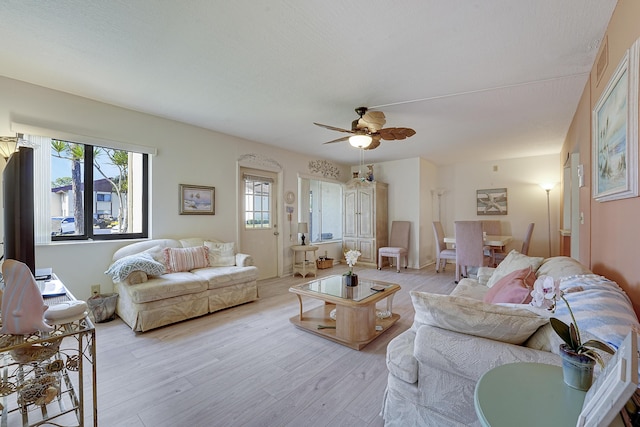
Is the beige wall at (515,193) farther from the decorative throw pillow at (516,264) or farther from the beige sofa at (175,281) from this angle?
the beige sofa at (175,281)

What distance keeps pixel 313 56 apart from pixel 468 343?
2253mm

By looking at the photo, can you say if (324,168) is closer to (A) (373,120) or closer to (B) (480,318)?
(A) (373,120)

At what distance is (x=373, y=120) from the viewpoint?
117 inches

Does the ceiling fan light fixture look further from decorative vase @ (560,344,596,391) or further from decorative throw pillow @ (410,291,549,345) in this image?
decorative vase @ (560,344,596,391)

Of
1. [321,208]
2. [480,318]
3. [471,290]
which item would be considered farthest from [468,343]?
[321,208]

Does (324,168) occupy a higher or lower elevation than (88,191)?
higher

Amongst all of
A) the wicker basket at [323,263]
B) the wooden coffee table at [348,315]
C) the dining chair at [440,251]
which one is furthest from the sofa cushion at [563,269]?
the wicker basket at [323,263]

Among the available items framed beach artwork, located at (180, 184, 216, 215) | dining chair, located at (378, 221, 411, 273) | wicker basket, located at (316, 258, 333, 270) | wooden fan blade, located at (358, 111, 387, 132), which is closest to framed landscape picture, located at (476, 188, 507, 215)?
dining chair, located at (378, 221, 411, 273)

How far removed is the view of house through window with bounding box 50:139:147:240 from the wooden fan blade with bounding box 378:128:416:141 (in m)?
3.15

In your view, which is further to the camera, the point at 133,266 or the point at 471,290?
the point at 133,266

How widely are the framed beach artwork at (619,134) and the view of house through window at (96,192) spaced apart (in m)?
4.50

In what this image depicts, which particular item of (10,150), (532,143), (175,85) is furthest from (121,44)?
(532,143)

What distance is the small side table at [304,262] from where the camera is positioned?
5.14 meters

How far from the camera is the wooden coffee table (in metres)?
2.46
